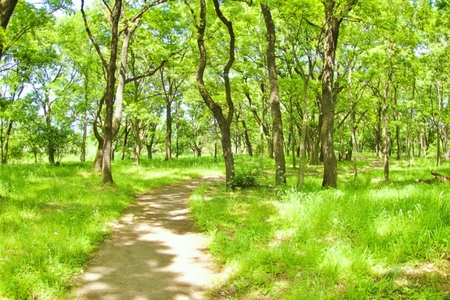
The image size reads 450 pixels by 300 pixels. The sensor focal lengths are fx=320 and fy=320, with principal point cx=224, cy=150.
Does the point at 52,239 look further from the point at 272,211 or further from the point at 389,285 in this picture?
the point at 389,285

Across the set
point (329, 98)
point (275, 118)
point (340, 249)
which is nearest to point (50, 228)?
point (340, 249)

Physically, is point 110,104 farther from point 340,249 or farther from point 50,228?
point 340,249

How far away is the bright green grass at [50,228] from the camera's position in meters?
4.69

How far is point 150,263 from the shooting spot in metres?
5.86

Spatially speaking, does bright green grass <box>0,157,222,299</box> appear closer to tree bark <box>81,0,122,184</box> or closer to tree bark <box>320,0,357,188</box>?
tree bark <box>81,0,122,184</box>

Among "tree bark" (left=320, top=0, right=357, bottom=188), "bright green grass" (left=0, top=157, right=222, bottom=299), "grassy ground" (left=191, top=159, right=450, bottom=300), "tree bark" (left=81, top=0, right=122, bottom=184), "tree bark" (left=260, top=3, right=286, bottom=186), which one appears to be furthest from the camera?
"tree bark" (left=81, top=0, right=122, bottom=184)

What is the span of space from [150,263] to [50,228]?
7.64ft

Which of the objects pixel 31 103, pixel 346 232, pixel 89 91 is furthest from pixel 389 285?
pixel 31 103

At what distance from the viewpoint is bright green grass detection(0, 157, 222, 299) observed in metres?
4.69

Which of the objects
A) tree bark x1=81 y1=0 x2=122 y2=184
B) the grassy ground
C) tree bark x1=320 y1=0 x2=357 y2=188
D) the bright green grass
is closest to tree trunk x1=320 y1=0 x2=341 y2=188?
tree bark x1=320 y1=0 x2=357 y2=188

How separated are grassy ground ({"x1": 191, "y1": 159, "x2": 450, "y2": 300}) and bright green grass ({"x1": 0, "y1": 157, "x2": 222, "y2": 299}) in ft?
8.11

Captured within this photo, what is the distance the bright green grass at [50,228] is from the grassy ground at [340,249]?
247cm

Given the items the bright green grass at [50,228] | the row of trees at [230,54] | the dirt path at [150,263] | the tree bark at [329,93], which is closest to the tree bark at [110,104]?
the row of trees at [230,54]

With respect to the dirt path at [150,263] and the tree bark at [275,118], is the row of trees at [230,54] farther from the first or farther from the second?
the dirt path at [150,263]
